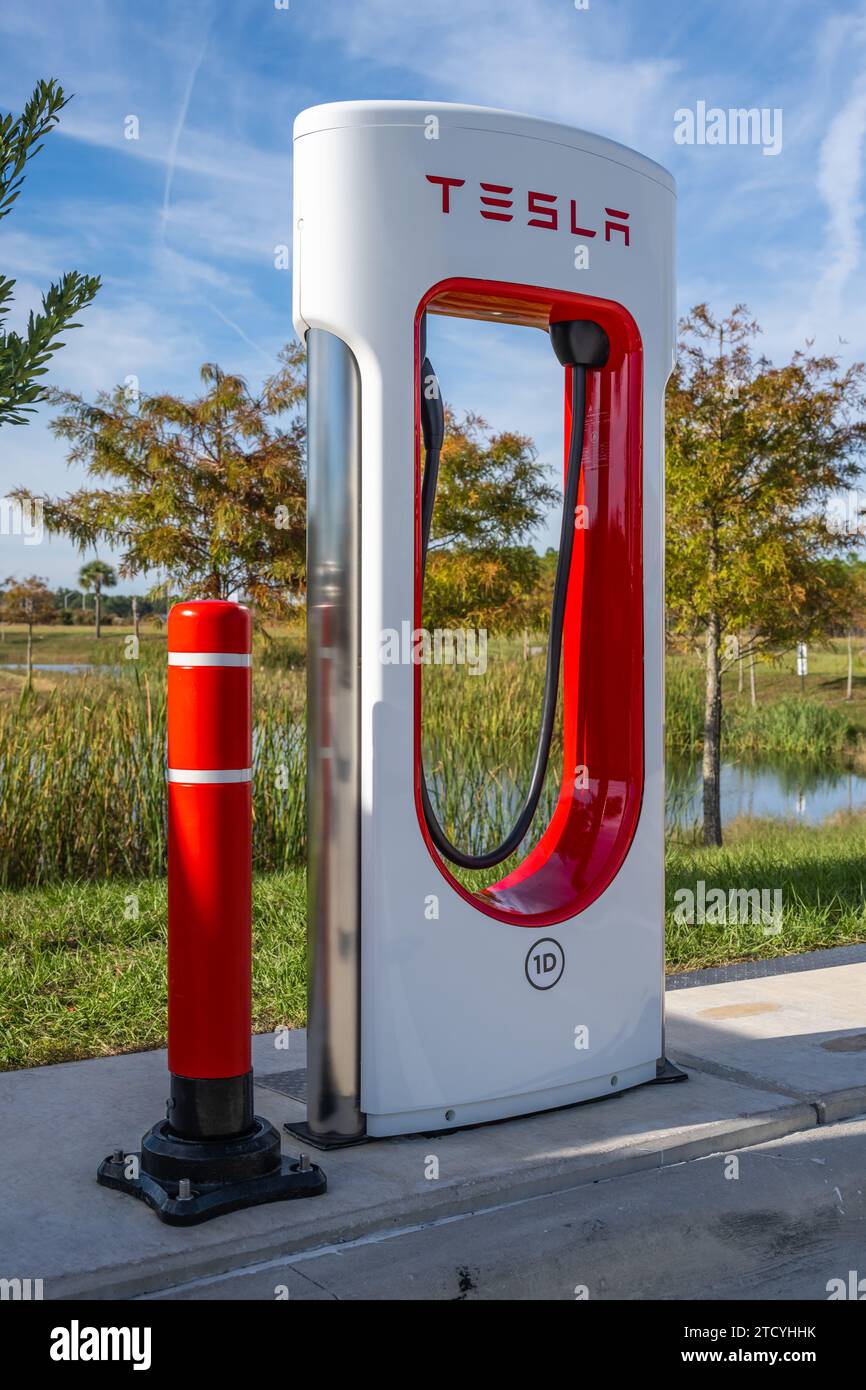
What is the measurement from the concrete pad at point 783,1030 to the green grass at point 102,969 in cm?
139

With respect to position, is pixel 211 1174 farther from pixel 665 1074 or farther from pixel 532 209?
pixel 532 209

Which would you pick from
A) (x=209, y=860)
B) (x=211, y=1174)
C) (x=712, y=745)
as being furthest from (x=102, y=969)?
(x=712, y=745)

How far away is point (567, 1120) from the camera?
3434 millimetres

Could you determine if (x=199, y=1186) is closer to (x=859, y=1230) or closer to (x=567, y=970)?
(x=567, y=970)

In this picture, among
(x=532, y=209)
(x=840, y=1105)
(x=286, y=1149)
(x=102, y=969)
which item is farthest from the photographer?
(x=102, y=969)

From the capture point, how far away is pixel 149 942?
5.33 meters

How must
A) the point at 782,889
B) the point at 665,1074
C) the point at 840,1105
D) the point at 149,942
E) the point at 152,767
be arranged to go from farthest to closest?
1. the point at 152,767
2. the point at 782,889
3. the point at 149,942
4. the point at 665,1074
5. the point at 840,1105

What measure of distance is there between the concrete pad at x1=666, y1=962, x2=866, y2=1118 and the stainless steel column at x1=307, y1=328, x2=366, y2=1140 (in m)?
1.27

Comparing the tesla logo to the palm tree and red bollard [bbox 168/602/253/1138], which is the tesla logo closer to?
red bollard [bbox 168/602/253/1138]

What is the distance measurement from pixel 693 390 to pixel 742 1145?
7.92m

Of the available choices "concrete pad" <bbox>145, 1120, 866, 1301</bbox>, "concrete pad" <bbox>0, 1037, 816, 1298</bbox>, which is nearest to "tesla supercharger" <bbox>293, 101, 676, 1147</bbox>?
"concrete pad" <bbox>0, 1037, 816, 1298</bbox>

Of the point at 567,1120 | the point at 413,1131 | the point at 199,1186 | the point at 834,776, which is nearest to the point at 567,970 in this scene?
the point at 567,1120

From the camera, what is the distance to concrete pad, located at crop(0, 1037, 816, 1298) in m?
2.61

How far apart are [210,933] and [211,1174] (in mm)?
537
